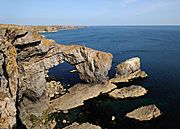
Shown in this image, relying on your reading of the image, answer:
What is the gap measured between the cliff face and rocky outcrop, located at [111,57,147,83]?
631 cm

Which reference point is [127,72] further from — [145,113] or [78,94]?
[145,113]

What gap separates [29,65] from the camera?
149 ft

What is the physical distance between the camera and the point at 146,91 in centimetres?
5916

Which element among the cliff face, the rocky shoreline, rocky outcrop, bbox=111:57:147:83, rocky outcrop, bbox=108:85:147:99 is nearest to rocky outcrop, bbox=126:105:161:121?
rocky outcrop, bbox=108:85:147:99

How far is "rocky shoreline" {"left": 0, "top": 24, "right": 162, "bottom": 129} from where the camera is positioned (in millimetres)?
37781

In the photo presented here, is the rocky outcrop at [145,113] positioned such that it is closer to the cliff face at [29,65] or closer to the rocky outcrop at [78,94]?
the rocky outcrop at [78,94]

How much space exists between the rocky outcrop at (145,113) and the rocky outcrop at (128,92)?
26.8 feet

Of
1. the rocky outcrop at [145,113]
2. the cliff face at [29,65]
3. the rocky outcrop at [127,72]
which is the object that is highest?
the cliff face at [29,65]

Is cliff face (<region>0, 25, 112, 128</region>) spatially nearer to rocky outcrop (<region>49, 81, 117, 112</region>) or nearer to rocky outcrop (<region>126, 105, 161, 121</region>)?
A: rocky outcrop (<region>49, 81, 117, 112</region>)

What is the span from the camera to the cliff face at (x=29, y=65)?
37.2 m

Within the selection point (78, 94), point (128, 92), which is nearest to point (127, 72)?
point (128, 92)

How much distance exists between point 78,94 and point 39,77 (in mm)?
12528

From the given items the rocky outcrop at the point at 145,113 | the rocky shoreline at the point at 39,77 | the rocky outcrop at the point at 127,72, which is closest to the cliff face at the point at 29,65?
the rocky shoreline at the point at 39,77

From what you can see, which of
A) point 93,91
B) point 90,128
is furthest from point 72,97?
point 90,128
